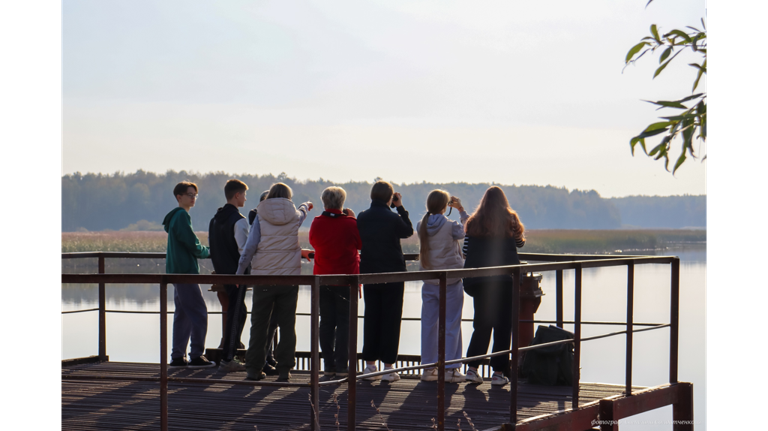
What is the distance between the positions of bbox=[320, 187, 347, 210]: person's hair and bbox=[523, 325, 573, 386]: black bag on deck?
2111mm

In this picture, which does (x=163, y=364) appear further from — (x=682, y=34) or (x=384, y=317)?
(x=682, y=34)

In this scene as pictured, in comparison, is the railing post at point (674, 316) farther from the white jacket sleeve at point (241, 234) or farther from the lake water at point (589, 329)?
the lake water at point (589, 329)

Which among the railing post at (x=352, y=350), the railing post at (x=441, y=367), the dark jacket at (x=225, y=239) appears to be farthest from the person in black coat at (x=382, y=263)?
the railing post at (x=352, y=350)

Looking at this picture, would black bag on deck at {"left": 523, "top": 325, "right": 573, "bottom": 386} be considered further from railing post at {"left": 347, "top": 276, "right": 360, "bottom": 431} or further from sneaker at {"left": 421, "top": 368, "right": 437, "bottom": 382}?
railing post at {"left": 347, "top": 276, "right": 360, "bottom": 431}

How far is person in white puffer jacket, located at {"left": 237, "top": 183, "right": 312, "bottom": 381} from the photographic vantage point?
18.7ft

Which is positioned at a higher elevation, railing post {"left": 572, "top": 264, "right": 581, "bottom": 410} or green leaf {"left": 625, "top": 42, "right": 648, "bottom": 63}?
green leaf {"left": 625, "top": 42, "right": 648, "bottom": 63}

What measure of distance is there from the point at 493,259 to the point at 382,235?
2.94 feet

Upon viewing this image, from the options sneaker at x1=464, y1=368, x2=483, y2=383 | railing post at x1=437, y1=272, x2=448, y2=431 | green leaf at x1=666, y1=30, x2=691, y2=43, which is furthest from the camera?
sneaker at x1=464, y1=368, x2=483, y2=383

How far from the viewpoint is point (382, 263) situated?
5.91 meters

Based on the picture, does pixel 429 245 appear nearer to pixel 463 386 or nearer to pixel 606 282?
pixel 463 386

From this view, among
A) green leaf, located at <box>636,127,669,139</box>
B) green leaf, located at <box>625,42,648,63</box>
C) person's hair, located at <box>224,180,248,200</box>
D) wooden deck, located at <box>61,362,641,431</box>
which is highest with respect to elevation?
green leaf, located at <box>625,42,648,63</box>

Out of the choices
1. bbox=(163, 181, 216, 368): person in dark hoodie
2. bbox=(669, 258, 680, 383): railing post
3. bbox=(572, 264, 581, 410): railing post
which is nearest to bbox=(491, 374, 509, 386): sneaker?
bbox=(572, 264, 581, 410): railing post
